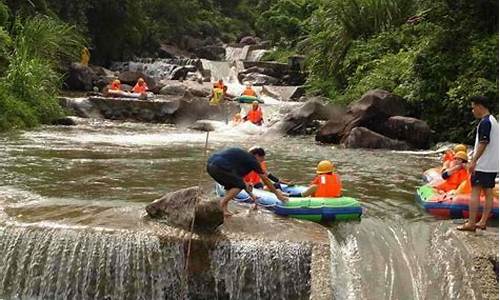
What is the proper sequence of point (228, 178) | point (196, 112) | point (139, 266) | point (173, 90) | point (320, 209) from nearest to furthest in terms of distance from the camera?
point (139, 266), point (228, 178), point (320, 209), point (196, 112), point (173, 90)

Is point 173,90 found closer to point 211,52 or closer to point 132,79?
point 132,79

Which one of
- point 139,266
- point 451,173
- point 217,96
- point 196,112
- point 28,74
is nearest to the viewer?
point 139,266

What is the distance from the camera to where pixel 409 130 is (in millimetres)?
14836

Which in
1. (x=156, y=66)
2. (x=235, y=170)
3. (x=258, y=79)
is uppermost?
(x=156, y=66)

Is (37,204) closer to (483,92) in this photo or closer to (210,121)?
(483,92)

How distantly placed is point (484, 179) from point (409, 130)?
8.24 metres

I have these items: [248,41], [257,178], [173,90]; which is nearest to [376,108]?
[257,178]

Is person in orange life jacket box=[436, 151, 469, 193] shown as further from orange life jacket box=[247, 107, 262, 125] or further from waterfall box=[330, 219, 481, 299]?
orange life jacket box=[247, 107, 262, 125]

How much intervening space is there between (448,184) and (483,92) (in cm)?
575

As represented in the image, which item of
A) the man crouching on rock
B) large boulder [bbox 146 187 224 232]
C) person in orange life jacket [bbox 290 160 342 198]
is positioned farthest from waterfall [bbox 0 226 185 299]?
person in orange life jacket [bbox 290 160 342 198]

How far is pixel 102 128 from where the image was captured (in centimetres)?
1756

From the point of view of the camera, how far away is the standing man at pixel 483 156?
6.52 m

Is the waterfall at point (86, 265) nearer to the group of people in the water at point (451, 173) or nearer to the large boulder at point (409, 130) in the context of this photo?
the group of people in the water at point (451, 173)

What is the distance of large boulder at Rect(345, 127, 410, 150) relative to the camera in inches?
578
